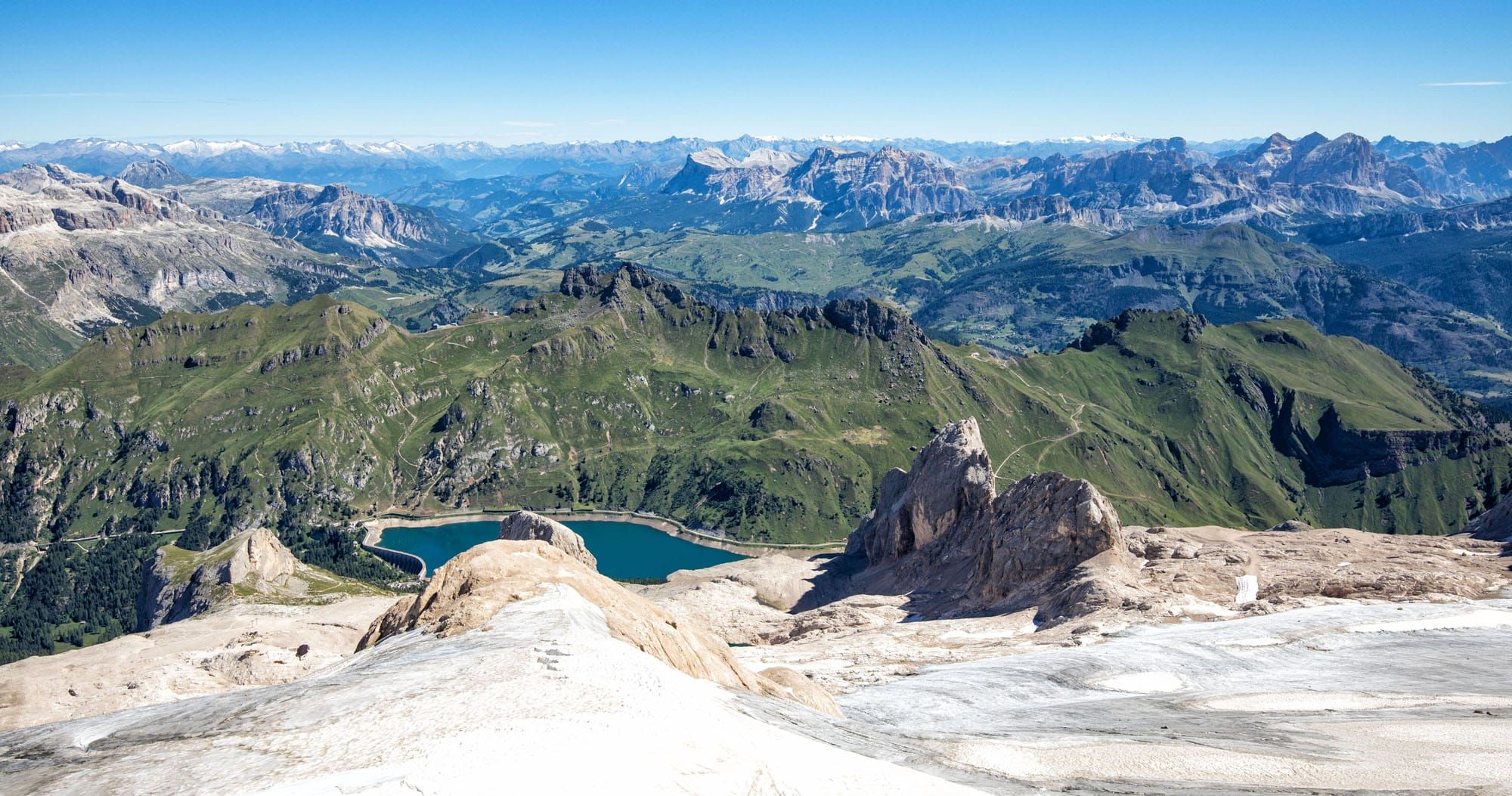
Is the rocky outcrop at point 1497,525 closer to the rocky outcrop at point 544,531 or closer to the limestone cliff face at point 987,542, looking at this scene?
the limestone cliff face at point 987,542

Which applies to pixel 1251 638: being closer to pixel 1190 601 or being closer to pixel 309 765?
pixel 1190 601

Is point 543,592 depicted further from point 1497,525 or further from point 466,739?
point 1497,525

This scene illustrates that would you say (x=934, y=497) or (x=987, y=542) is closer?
(x=987, y=542)

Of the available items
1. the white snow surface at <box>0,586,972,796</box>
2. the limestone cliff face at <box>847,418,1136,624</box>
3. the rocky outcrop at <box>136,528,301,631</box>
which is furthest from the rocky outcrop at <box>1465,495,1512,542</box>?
the rocky outcrop at <box>136,528,301,631</box>

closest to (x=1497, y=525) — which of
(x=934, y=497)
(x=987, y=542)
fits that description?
(x=987, y=542)

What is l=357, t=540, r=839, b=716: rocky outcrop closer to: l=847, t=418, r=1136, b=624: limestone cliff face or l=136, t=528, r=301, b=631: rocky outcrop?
l=847, t=418, r=1136, b=624: limestone cliff face
